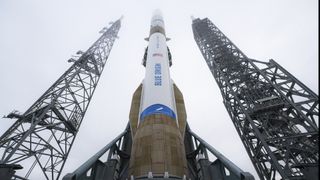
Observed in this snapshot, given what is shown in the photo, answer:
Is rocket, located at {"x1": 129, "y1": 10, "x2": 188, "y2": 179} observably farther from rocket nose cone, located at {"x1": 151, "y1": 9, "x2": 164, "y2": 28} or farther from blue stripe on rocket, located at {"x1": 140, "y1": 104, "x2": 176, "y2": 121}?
rocket nose cone, located at {"x1": 151, "y1": 9, "x2": 164, "y2": 28}

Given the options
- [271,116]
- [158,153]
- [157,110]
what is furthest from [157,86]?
[271,116]

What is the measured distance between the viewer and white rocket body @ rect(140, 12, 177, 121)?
11.2m

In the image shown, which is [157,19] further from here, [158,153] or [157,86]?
[158,153]

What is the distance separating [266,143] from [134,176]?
1039 cm

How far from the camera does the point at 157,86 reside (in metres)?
12.3

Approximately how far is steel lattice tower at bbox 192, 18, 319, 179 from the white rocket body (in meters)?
7.32

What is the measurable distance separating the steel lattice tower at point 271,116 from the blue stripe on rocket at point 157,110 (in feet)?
22.3

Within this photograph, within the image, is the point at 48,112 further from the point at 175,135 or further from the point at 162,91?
the point at 175,135

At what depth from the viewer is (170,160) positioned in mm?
9062

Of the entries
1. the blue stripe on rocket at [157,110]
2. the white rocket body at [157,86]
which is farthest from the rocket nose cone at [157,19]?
the blue stripe on rocket at [157,110]

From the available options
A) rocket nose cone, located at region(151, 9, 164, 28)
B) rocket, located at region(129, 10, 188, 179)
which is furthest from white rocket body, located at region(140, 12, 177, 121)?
rocket nose cone, located at region(151, 9, 164, 28)

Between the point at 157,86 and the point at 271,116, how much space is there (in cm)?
1069

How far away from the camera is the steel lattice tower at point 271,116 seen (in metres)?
12.8

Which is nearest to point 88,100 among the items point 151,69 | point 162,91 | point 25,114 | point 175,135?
point 25,114
